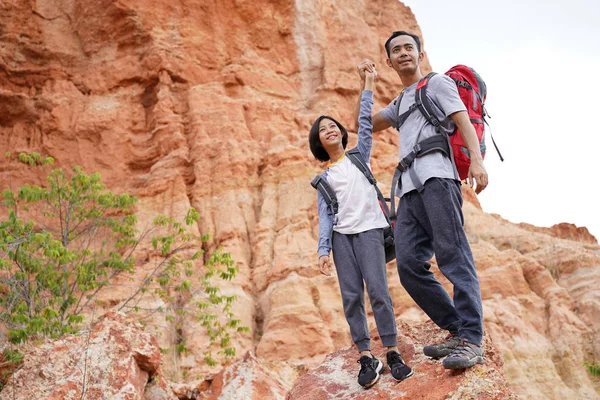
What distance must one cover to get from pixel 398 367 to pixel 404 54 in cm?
210

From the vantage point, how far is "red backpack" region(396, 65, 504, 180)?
3.97m

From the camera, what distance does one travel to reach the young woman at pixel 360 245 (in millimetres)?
4133

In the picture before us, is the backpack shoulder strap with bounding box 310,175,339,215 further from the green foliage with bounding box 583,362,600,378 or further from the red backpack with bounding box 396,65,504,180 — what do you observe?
the green foliage with bounding box 583,362,600,378

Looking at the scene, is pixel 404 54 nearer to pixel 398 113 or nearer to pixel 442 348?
pixel 398 113

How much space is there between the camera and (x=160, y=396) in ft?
19.6

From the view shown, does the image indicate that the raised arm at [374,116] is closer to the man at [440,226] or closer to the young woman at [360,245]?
the young woman at [360,245]

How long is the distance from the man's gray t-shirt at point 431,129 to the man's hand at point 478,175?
0.18 meters

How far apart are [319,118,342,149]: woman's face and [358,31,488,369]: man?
708mm

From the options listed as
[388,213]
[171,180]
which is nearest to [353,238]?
[388,213]

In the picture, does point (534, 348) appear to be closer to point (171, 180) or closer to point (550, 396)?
point (550, 396)

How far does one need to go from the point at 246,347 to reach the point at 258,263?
2503 millimetres

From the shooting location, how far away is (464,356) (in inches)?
141

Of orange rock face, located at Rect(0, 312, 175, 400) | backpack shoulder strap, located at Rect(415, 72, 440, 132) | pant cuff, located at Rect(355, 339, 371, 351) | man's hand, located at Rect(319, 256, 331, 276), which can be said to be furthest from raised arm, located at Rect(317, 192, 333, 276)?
orange rock face, located at Rect(0, 312, 175, 400)

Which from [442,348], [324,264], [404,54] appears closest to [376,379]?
[442,348]
